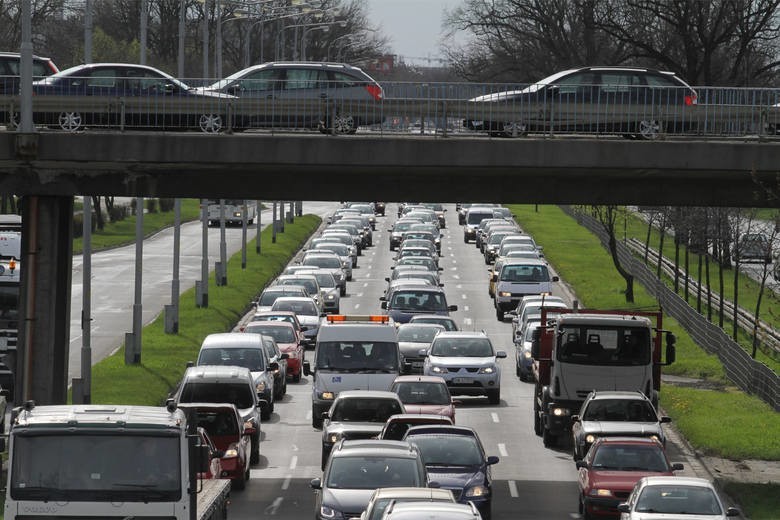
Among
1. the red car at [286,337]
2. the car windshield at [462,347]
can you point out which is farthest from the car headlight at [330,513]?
the red car at [286,337]

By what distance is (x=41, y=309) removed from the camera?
31.3 m

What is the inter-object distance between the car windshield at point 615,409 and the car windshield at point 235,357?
31.5ft

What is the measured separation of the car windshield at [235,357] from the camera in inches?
1487

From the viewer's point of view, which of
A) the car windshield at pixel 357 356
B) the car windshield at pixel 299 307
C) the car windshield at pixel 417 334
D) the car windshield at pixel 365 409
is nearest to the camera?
the car windshield at pixel 365 409

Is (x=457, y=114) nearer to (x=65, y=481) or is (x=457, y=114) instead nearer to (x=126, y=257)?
(x=65, y=481)

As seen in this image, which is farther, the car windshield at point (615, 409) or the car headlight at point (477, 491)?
the car windshield at point (615, 409)

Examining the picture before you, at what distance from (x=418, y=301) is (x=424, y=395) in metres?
19.3

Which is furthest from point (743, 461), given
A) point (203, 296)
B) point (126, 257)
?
point (126, 257)

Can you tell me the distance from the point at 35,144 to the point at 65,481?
46.5 ft

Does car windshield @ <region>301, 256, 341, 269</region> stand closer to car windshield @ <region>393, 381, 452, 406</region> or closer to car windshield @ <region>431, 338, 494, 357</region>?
car windshield @ <region>431, 338, 494, 357</region>

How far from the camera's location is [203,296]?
58594 mm

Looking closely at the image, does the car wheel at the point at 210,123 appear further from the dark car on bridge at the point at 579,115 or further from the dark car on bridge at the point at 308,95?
the dark car on bridge at the point at 579,115

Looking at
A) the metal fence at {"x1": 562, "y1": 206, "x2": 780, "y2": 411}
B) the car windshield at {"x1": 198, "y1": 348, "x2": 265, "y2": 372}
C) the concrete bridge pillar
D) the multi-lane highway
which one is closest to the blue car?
the multi-lane highway

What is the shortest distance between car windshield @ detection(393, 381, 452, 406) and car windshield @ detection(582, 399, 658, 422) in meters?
3.34
